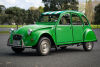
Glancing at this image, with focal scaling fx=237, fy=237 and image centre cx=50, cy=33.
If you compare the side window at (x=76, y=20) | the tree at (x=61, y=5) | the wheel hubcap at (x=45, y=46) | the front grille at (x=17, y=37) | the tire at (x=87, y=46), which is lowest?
the tire at (x=87, y=46)

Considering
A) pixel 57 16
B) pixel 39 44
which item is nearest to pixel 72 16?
pixel 57 16

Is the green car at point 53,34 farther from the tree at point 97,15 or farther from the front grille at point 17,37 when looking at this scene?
the tree at point 97,15

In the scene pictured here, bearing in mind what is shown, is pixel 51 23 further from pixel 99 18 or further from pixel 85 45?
pixel 99 18

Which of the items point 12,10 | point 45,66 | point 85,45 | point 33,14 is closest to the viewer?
point 45,66

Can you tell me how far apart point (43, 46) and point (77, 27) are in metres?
2.30

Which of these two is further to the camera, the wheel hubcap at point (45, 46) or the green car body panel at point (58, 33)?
the wheel hubcap at point (45, 46)

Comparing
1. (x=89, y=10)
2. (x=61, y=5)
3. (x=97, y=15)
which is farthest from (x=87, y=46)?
(x=97, y=15)

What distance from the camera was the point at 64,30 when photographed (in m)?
10.3

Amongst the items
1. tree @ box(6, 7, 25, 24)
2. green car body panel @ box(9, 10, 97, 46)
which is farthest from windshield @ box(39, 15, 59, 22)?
tree @ box(6, 7, 25, 24)

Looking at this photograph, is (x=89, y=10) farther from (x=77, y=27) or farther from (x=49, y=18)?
(x=49, y=18)

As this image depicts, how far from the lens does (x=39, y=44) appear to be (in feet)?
30.5

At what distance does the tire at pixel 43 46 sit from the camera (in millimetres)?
9281

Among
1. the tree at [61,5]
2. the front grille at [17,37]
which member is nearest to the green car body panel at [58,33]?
the front grille at [17,37]

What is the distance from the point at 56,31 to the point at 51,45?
0.64 m
